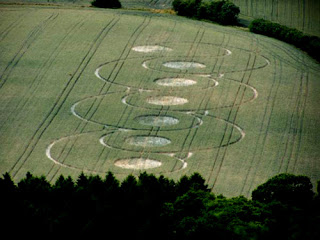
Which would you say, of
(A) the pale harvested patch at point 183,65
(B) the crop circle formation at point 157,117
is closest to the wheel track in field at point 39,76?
(B) the crop circle formation at point 157,117

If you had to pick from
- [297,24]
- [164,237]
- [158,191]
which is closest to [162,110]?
[158,191]

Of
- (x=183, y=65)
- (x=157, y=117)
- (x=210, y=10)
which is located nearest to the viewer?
(x=157, y=117)

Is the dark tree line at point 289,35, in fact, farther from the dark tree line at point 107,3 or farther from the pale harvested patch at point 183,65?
the dark tree line at point 107,3

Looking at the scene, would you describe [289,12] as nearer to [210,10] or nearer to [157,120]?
[210,10]

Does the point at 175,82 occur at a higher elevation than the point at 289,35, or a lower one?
lower

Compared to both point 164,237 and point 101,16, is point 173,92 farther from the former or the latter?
point 164,237

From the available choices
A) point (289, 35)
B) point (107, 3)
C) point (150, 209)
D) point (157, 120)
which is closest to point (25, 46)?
point (107, 3)

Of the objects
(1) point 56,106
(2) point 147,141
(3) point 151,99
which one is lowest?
(1) point 56,106

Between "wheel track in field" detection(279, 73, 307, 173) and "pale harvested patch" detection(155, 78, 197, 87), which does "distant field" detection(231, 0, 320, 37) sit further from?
"pale harvested patch" detection(155, 78, 197, 87)
